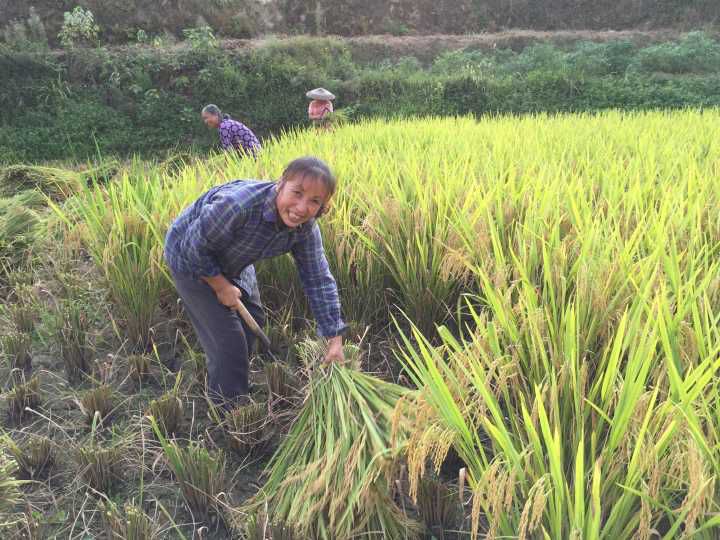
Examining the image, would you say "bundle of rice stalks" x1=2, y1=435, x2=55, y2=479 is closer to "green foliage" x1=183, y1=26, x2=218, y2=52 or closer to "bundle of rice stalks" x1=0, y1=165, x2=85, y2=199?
"bundle of rice stalks" x1=0, y1=165, x2=85, y2=199

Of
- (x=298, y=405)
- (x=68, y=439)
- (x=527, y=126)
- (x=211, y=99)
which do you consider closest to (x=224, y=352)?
(x=298, y=405)

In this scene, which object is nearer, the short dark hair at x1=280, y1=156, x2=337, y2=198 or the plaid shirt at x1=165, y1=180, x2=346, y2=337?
the short dark hair at x1=280, y1=156, x2=337, y2=198

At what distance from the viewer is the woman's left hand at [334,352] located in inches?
56.5

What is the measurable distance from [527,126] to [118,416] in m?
4.19

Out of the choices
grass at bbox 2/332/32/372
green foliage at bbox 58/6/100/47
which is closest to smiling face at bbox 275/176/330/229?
grass at bbox 2/332/32/372

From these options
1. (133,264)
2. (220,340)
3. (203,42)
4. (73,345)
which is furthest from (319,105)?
(220,340)

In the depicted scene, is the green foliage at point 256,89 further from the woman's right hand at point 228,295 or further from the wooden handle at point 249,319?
the woman's right hand at point 228,295

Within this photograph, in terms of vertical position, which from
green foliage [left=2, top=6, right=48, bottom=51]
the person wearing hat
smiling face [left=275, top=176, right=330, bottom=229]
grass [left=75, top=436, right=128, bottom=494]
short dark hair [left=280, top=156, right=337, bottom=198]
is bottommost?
grass [left=75, top=436, right=128, bottom=494]

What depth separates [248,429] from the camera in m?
1.49

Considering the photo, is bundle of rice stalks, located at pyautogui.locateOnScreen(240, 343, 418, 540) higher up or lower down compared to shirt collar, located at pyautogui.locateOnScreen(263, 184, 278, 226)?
lower down

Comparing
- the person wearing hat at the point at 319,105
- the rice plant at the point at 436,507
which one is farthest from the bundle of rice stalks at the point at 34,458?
the person wearing hat at the point at 319,105

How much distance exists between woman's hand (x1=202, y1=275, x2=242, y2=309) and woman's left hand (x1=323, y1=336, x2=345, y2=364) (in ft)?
1.11

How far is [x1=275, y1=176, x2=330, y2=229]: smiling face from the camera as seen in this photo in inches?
52.9

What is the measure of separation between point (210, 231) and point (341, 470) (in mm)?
791
